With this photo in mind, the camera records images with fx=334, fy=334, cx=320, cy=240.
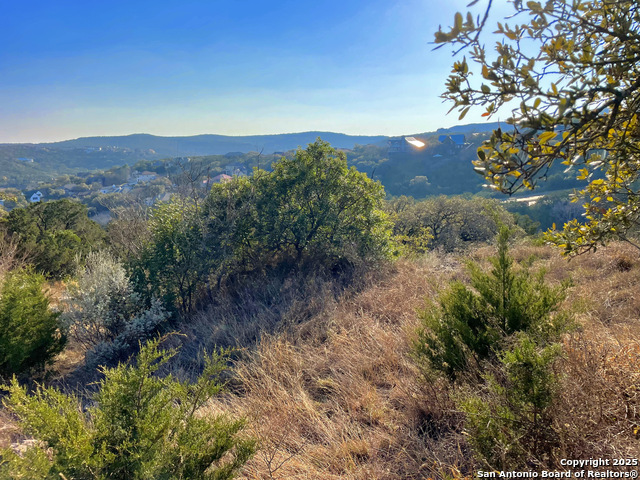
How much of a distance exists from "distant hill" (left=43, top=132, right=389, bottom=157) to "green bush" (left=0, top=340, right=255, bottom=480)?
4330 inches

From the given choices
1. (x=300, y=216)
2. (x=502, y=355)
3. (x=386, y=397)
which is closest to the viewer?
(x=502, y=355)

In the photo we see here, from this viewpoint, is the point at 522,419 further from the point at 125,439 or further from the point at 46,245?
the point at 46,245

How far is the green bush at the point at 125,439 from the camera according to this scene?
1.43m

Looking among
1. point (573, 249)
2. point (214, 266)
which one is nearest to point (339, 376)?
point (573, 249)

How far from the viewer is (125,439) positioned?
1.57 meters

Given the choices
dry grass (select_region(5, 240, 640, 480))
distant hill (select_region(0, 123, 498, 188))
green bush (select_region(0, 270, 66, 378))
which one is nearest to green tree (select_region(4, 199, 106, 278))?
green bush (select_region(0, 270, 66, 378))

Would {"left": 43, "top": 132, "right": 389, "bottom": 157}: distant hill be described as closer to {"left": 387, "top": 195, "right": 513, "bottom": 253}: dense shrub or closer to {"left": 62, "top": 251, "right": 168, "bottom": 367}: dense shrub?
{"left": 387, "top": 195, "right": 513, "bottom": 253}: dense shrub

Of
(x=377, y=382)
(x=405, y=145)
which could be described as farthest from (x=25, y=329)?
(x=405, y=145)

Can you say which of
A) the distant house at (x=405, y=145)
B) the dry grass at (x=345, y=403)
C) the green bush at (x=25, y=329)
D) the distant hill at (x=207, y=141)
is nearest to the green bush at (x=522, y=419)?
the dry grass at (x=345, y=403)

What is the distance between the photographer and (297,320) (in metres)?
4.76

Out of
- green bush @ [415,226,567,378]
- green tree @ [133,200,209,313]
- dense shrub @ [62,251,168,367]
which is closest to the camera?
green bush @ [415,226,567,378]

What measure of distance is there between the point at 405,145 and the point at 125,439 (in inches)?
2899

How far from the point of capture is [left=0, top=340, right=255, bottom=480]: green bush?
1.43 m

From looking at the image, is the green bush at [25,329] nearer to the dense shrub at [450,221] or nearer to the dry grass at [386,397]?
the dry grass at [386,397]
